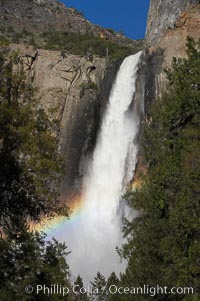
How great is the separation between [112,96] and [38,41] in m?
27.5

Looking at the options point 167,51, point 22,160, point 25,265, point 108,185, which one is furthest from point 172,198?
point 167,51

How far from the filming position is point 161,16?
240ft

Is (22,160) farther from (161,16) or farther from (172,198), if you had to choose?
(161,16)

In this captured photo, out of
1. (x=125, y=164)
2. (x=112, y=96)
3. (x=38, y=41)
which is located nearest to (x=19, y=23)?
(x=38, y=41)

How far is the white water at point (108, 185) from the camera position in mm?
40094

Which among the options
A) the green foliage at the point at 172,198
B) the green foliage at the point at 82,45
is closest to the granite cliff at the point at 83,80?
the green foliage at the point at 82,45

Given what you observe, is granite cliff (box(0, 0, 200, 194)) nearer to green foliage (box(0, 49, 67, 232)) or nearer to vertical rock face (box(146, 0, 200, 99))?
vertical rock face (box(146, 0, 200, 99))

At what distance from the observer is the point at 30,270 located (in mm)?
12219

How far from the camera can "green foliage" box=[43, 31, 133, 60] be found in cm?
6191

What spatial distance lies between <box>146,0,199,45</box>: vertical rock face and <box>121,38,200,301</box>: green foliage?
5183 cm

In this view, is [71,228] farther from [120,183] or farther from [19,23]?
[19,23]

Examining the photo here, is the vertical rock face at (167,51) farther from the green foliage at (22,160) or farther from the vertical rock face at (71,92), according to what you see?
the green foliage at (22,160)

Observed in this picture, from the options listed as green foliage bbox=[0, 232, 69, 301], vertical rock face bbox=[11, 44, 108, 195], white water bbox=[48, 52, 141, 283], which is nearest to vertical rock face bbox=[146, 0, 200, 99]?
white water bbox=[48, 52, 141, 283]

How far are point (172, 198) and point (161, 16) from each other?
60832 millimetres
